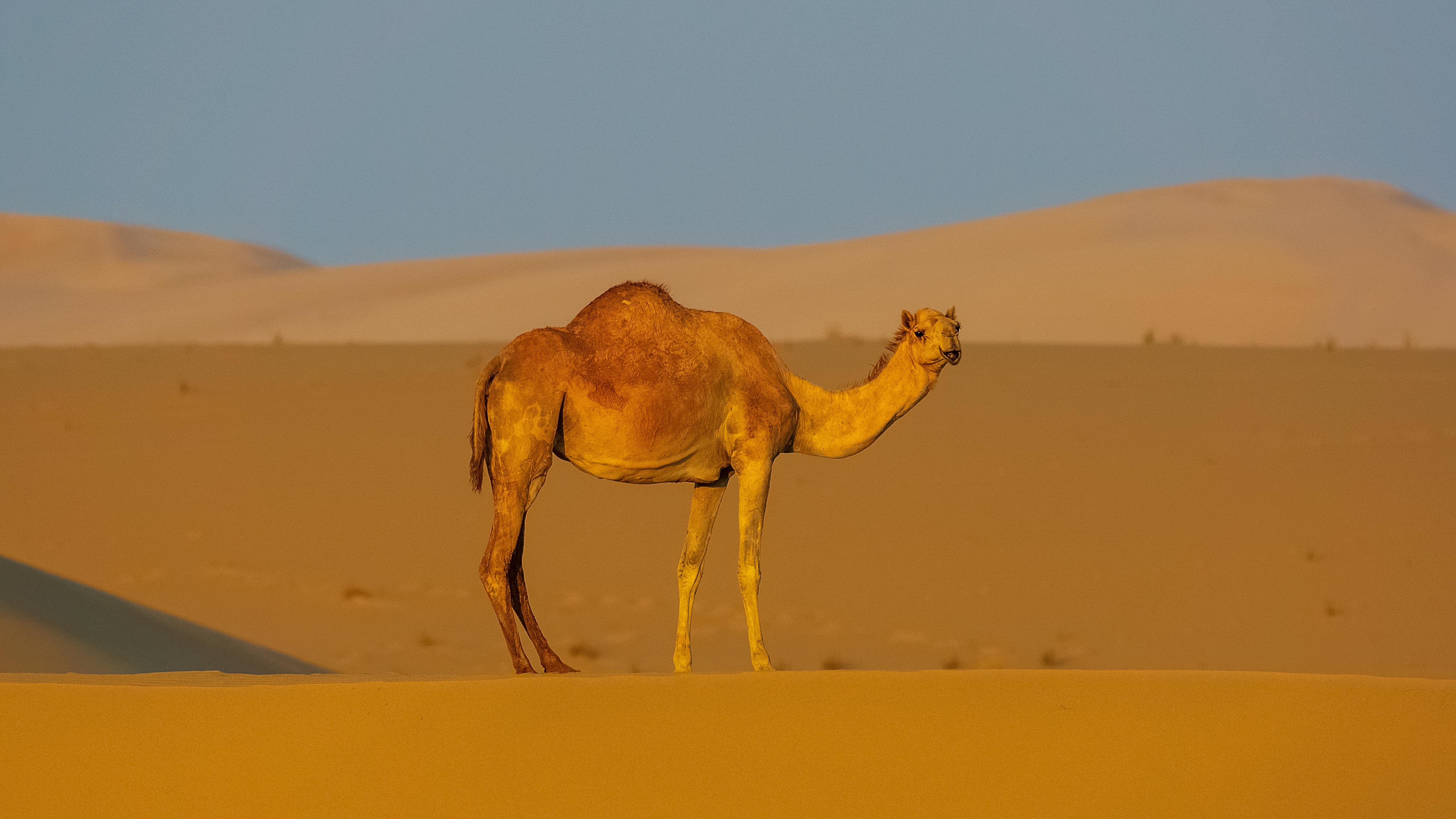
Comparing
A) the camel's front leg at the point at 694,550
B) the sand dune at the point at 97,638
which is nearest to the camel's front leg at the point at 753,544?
the camel's front leg at the point at 694,550

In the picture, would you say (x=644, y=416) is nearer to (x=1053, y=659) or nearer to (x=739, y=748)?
(x=739, y=748)

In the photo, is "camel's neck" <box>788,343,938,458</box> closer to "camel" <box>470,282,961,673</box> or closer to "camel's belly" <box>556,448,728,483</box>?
"camel" <box>470,282,961,673</box>

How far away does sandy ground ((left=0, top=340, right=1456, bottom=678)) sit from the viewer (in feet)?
56.4

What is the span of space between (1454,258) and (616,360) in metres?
53.3

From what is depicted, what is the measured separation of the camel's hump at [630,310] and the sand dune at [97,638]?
453 cm

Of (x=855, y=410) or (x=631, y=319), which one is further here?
(x=855, y=410)

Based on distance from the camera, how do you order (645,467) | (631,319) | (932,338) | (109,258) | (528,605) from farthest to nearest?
(109,258)
(932,338)
(631,319)
(645,467)
(528,605)

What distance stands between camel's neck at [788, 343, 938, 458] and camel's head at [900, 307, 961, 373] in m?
0.06

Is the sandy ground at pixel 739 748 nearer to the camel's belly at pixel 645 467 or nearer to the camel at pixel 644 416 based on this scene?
the camel at pixel 644 416

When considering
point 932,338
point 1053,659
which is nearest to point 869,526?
point 1053,659

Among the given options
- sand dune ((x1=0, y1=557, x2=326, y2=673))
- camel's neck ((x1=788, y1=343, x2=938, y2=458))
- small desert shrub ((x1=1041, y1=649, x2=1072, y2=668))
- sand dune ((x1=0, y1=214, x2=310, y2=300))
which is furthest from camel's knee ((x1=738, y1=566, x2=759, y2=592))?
sand dune ((x1=0, y1=214, x2=310, y2=300))

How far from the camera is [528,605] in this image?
814 cm

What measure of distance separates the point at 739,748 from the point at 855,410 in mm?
2556

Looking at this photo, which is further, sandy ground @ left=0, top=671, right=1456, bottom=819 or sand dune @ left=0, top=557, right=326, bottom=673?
sand dune @ left=0, top=557, right=326, bottom=673
